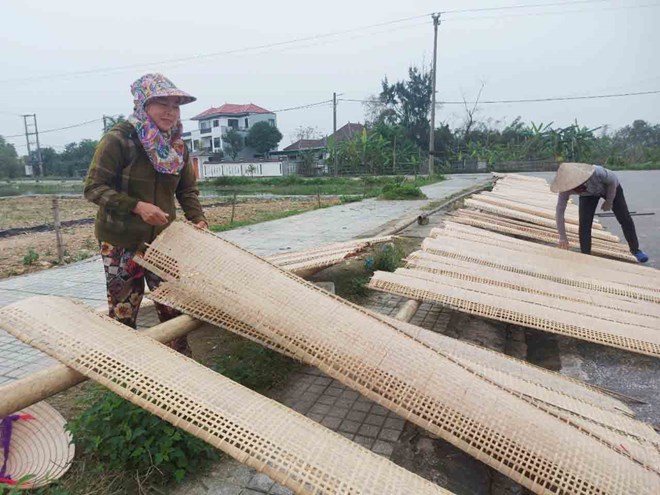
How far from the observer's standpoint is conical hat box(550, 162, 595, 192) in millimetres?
4824

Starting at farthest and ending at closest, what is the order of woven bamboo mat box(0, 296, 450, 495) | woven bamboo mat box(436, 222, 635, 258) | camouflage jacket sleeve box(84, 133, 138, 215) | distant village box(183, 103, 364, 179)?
distant village box(183, 103, 364, 179), woven bamboo mat box(436, 222, 635, 258), camouflage jacket sleeve box(84, 133, 138, 215), woven bamboo mat box(0, 296, 450, 495)

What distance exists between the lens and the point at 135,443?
185 cm

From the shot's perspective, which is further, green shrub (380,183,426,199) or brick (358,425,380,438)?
green shrub (380,183,426,199)

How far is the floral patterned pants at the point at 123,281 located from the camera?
237 centimetres

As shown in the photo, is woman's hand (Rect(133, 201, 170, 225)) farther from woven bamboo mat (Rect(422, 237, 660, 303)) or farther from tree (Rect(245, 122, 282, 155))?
tree (Rect(245, 122, 282, 155))

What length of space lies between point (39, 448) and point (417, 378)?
1549 mm

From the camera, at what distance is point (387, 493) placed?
137cm

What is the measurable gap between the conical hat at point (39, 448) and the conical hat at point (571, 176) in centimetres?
477

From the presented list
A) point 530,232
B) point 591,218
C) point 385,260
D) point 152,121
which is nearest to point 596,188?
point 591,218

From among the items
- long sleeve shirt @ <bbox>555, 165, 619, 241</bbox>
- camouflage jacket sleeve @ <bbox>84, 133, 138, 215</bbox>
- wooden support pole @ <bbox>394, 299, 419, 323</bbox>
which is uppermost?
camouflage jacket sleeve @ <bbox>84, 133, 138, 215</bbox>

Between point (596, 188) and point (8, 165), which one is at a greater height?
point (8, 165)

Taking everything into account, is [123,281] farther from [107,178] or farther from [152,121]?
[152,121]

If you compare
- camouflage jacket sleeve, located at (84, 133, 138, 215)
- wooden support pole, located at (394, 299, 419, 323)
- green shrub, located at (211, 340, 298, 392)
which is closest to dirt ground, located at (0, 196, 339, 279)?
green shrub, located at (211, 340, 298, 392)

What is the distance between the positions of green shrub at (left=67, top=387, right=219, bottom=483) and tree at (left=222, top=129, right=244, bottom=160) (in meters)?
47.3
